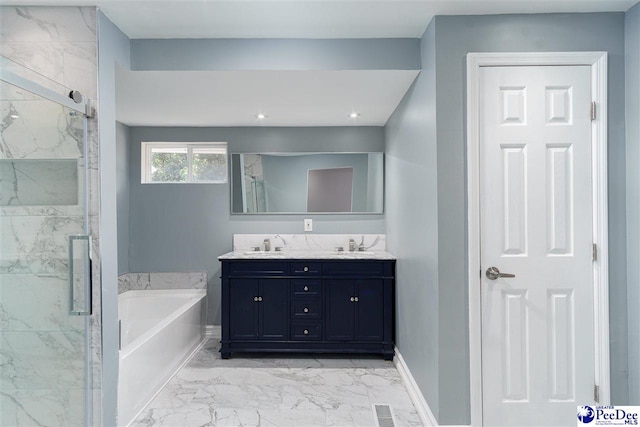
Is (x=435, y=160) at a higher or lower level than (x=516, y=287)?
higher

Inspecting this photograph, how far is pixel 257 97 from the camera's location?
9.43 feet

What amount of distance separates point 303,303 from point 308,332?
256 millimetres

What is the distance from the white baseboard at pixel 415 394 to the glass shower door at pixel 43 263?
6.22ft

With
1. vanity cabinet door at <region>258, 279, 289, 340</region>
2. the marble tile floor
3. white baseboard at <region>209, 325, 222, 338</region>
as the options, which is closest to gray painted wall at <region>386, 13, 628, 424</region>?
the marble tile floor

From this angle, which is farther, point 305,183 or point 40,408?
point 305,183

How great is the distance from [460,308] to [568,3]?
174 cm

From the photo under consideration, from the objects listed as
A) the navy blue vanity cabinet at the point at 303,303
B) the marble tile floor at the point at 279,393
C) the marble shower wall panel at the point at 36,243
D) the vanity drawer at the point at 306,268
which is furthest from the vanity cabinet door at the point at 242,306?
the marble shower wall panel at the point at 36,243

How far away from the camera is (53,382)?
6.40 feet

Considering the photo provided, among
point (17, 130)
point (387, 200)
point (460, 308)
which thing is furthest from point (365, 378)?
point (17, 130)

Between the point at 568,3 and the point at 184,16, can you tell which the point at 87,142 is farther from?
the point at 568,3

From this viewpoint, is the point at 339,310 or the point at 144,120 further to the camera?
the point at 144,120

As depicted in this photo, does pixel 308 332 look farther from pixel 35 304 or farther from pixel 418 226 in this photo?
pixel 35 304

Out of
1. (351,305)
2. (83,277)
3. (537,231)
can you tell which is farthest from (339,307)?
(83,277)

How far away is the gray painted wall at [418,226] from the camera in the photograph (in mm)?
2129
